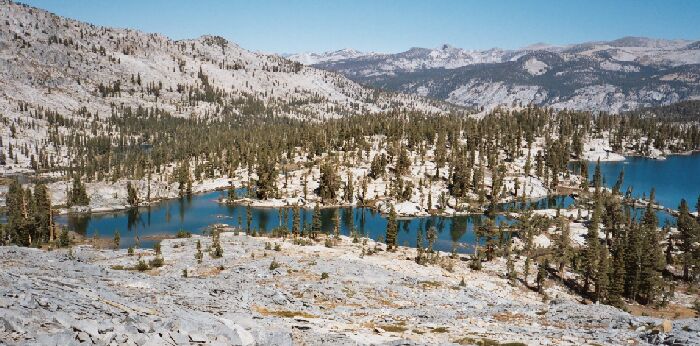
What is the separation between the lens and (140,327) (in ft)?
102

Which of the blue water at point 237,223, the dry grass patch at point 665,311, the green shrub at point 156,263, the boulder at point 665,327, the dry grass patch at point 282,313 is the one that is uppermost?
the boulder at point 665,327

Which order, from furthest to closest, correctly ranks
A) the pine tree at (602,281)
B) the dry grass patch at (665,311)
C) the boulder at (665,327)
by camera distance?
the pine tree at (602,281) → the dry grass patch at (665,311) → the boulder at (665,327)

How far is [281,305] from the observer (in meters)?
60.3

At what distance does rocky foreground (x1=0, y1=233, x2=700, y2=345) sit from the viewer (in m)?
31.3

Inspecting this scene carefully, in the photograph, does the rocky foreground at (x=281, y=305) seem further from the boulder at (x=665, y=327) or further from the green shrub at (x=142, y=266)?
the green shrub at (x=142, y=266)

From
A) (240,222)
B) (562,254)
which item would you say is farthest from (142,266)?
(562,254)

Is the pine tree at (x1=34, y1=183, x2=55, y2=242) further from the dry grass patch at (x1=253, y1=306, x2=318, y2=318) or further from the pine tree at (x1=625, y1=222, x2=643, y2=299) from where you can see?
the pine tree at (x1=625, y1=222, x2=643, y2=299)

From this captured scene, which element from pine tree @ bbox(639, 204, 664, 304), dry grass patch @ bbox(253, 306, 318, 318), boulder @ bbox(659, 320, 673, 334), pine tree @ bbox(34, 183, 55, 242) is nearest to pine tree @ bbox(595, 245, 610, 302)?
pine tree @ bbox(639, 204, 664, 304)

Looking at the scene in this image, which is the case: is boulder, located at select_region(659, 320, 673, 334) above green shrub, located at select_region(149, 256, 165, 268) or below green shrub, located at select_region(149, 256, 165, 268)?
above

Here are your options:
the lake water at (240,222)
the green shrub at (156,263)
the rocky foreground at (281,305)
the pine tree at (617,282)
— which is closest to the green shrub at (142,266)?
the rocky foreground at (281,305)

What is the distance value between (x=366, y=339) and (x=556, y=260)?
3813 inches

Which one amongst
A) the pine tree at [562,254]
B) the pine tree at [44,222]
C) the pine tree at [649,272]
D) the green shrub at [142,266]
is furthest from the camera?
the pine tree at [44,222]

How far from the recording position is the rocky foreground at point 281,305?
31.3 metres

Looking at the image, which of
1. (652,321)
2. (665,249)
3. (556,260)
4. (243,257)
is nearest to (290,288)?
(243,257)
